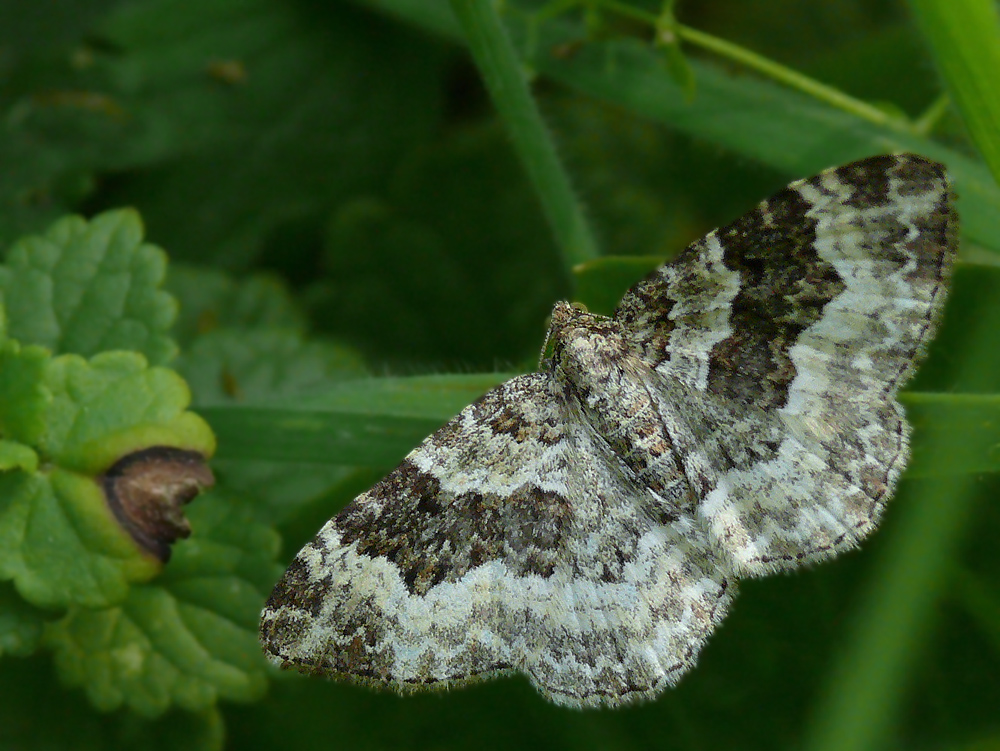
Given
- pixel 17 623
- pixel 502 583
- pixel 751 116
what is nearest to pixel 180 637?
pixel 17 623

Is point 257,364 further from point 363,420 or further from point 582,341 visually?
point 582,341

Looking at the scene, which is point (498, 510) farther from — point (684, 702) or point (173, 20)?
point (173, 20)

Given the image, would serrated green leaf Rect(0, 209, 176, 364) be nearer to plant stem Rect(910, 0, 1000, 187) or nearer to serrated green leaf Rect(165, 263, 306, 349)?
serrated green leaf Rect(165, 263, 306, 349)

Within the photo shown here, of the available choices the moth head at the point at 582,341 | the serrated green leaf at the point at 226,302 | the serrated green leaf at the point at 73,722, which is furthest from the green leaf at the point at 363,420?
the serrated green leaf at the point at 226,302

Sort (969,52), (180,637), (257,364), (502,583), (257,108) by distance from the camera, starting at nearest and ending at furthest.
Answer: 1. (969,52)
2. (502,583)
3. (180,637)
4. (257,364)
5. (257,108)

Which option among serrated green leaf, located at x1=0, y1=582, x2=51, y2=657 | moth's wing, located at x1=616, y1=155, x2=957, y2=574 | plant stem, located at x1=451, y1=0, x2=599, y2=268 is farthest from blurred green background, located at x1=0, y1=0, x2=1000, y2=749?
serrated green leaf, located at x1=0, y1=582, x2=51, y2=657

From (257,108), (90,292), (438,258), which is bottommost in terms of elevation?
(438,258)

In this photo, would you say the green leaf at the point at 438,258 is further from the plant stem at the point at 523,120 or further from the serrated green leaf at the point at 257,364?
the plant stem at the point at 523,120
